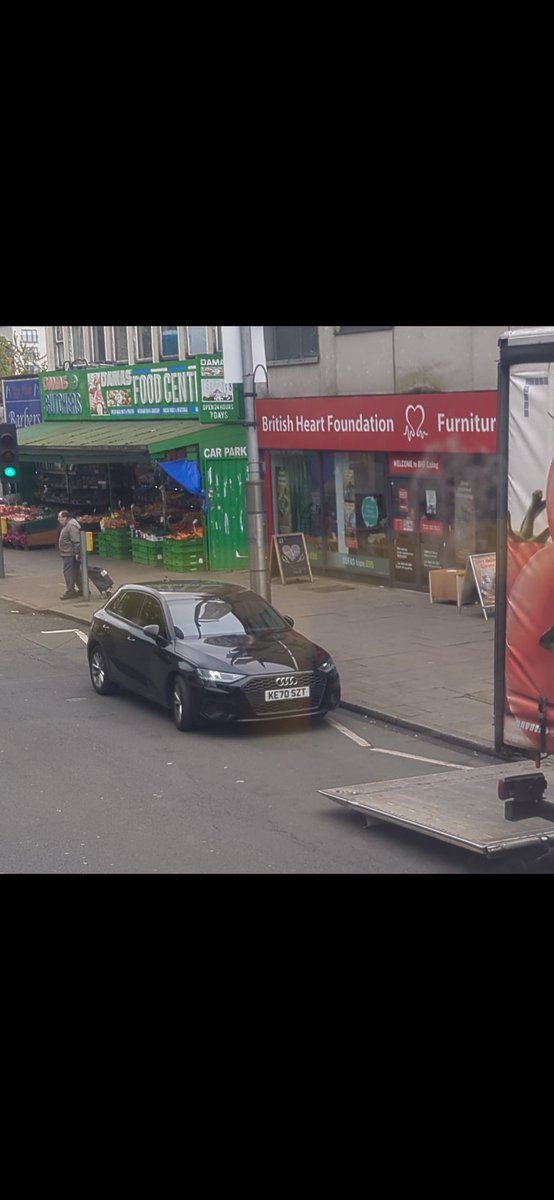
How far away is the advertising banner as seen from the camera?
7.62 metres

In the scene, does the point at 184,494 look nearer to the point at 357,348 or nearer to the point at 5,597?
the point at 5,597

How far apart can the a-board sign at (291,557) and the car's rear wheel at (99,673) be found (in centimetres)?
869

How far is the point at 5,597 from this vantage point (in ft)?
82.1

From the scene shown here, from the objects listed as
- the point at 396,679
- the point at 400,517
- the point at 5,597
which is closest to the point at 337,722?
the point at 396,679

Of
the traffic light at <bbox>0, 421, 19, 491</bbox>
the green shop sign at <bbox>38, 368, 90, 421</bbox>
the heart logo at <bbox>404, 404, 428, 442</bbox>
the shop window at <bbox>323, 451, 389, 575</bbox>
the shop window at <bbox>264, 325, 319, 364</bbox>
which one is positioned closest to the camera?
the heart logo at <bbox>404, 404, 428, 442</bbox>

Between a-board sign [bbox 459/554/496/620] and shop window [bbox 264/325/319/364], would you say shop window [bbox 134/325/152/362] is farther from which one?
a-board sign [bbox 459/554/496/620]

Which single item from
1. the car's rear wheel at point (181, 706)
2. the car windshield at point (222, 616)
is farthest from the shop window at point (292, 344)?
the car's rear wheel at point (181, 706)

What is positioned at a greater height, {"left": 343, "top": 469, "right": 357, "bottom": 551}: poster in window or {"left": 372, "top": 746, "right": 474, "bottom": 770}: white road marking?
{"left": 343, "top": 469, "right": 357, "bottom": 551}: poster in window

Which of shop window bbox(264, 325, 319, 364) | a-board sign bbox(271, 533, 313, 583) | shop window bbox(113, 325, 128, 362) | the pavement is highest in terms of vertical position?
shop window bbox(113, 325, 128, 362)

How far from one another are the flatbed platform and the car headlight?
2561 mm

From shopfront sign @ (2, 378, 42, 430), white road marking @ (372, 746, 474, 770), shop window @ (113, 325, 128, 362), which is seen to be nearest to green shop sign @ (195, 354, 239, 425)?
shop window @ (113, 325, 128, 362)

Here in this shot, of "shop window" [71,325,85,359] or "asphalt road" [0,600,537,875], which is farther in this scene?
"shop window" [71,325,85,359]

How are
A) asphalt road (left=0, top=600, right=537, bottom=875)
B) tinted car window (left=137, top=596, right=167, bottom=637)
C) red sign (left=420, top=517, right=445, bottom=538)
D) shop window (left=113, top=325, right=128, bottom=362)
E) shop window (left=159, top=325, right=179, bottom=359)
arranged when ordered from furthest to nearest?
shop window (left=113, top=325, right=128, bottom=362) < shop window (left=159, top=325, right=179, bottom=359) < red sign (left=420, top=517, right=445, bottom=538) < tinted car window (left=137, top=596, right=167, bottom=637) < asphalt road (left=0, top=600, right=537, bottom=875)

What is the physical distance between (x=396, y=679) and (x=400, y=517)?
24.3 ft
